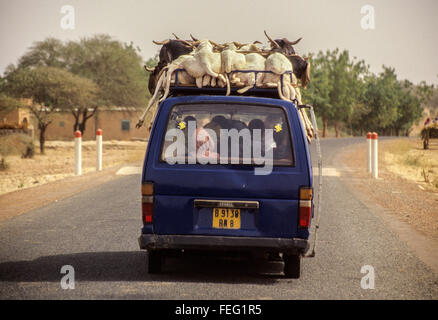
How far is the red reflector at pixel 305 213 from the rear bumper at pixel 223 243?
0.53ft

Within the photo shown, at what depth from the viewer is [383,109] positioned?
8669 cm

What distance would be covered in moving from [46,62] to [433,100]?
11513 centimetres

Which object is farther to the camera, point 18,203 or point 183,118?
point 18,203

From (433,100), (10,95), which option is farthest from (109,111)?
(433,100)

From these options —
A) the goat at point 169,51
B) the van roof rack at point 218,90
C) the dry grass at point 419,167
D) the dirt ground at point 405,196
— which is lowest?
the dry grass at point 419,167

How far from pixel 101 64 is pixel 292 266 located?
4648 centimetres

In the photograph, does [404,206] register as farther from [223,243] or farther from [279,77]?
[223,243]

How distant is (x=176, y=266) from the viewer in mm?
7688

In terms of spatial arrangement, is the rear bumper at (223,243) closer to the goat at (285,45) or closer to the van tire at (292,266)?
the van tire at (292,266)

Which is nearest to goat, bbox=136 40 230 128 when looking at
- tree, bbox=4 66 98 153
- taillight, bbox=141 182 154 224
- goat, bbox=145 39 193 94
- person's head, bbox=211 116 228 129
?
person's head, bbox=211 116 228 129

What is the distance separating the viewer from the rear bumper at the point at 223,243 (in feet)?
21.3

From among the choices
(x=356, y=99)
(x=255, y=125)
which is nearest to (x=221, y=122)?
(x=255, y=125)

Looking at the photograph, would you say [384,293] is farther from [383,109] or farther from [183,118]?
[383,109]

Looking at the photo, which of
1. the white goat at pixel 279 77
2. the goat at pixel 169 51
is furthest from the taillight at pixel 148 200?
the goat at pixel 169 51
